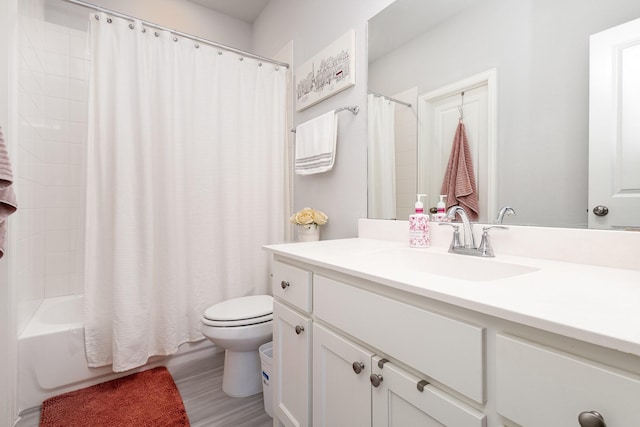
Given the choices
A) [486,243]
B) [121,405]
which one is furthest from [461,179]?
[121,405]

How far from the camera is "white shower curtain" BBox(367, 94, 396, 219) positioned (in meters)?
1.45

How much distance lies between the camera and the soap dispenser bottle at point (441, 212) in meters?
1.22

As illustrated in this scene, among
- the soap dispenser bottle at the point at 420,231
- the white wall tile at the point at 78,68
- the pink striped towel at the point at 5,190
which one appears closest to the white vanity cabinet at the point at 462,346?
the soap dispenser bottle at the point at 420,231

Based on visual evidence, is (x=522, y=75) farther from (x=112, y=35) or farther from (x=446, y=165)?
(x=112, y=35)

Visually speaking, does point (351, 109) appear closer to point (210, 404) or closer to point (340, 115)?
point (340, 115)

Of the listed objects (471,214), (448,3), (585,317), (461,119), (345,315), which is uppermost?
(448,3)

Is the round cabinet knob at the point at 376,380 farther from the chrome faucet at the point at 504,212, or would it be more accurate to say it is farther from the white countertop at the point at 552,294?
the chrome faucet at the point at 504,212

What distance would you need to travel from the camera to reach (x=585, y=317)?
0.45m

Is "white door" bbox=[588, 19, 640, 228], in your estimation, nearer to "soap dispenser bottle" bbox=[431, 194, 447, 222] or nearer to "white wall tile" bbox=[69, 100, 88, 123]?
"soap dispenser bottle" bbox=[431, 194, 447, 222]

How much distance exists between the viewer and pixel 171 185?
179cm

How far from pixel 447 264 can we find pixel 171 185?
1563 mm

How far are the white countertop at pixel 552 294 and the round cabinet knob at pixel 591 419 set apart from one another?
0.10m

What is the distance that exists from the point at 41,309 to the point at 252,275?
1.28m

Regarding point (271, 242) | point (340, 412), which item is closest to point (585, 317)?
point (340, 412)
